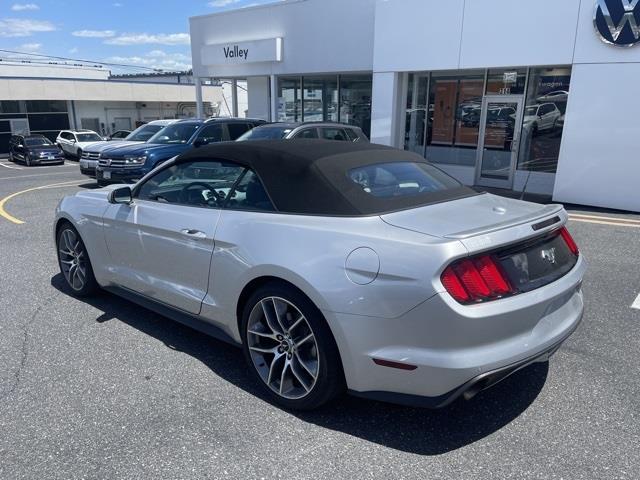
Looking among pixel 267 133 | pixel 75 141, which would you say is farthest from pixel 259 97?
pixel 75 141

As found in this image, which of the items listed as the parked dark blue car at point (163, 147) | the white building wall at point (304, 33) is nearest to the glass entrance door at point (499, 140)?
the white building wall at point (304, 33)

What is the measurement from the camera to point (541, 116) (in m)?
A: 11.7

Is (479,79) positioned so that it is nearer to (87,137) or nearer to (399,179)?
(399,179)

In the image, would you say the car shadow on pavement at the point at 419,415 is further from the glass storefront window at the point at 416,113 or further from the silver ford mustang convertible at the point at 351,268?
the glass storefront window at the point at 416,113

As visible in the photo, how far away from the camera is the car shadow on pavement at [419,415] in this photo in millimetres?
2795

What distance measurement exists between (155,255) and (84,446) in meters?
1.49

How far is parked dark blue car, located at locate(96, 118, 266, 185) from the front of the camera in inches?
440

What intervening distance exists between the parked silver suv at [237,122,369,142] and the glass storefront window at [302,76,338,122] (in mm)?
6390

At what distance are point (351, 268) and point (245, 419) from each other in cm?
116

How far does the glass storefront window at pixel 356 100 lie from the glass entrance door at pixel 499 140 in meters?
4.63

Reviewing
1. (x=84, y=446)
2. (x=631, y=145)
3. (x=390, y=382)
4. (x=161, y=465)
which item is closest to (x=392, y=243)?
(x=390, y=382)

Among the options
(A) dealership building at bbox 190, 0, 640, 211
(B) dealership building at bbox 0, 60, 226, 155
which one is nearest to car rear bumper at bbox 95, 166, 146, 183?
(A) dealership building at bbox 190, 0, 640, 211

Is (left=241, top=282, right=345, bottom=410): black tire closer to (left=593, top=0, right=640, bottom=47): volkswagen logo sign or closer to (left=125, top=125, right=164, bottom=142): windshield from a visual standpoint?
(left=593, top=0, right=640, bottom=47): volkswagen logo sign

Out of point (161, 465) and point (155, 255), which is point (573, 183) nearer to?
point (155, 255)
